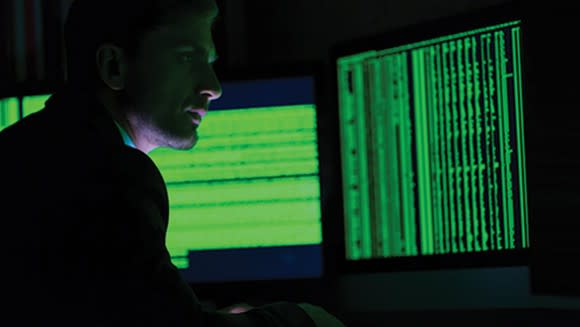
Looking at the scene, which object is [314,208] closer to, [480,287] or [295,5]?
[480,287]

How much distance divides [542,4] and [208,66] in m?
0.40

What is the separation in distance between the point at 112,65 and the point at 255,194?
0.43 meters

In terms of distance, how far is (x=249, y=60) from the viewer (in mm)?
1858

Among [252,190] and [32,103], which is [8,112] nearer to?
[32,103]

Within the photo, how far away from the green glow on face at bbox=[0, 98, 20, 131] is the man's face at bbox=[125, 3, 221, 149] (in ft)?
1.77

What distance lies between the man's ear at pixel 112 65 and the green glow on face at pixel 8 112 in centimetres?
54

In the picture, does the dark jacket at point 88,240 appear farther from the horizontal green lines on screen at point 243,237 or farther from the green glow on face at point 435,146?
the horizontal green lines on screen at point 243,237

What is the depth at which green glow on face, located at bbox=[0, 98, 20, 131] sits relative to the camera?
63.0 inches

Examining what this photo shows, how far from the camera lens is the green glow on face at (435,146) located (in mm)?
1200

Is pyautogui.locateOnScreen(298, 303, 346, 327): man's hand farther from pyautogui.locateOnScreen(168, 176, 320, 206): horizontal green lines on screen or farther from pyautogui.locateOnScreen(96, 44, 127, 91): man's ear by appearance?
pyautogui.locateOnScreen(168, 176, 320, 206): horizontal green lines on screen

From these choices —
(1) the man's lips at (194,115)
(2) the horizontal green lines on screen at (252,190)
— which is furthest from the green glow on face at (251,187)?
(1) the man's lips at (194,115)

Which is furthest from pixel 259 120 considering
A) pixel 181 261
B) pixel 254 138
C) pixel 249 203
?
pixel 181 261

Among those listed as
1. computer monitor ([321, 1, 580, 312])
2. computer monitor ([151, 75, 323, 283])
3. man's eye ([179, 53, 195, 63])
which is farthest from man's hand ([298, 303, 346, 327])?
computer monitor ([151, 75, 323, 283])

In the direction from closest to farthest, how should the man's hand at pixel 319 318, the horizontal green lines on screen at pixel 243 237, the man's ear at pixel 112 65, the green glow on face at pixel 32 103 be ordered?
the man's hand at pixel 319 318
the man's ear at pixel 112 65
the horizontal green lines on screen at pixel 243 237
the green glow on face at pixel 32 103
